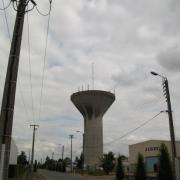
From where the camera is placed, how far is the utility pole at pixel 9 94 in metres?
12.0

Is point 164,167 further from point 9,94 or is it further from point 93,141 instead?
point 93,141

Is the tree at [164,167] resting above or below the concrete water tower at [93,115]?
below

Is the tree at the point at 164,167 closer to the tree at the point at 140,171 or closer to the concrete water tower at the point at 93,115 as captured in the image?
the tree at the point at 140,171

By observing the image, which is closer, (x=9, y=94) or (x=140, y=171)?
(x=9, y=94)

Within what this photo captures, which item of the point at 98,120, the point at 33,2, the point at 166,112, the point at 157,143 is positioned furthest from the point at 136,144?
the point at 33,2

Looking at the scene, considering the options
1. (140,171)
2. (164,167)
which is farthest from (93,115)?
(164,167)

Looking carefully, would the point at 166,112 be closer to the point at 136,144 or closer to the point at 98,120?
the point at 136,144

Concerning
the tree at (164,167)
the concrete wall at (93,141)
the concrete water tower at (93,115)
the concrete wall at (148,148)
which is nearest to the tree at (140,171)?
the tree at (164,167)

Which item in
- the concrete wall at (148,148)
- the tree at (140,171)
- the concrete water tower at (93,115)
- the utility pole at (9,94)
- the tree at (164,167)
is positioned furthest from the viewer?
the concrete water tower at (93,115)

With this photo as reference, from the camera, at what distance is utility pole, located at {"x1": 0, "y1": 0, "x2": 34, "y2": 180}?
39.5 feet

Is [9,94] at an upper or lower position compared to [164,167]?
upper

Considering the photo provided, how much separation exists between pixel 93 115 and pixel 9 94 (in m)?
102

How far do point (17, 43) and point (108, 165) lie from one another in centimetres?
7698

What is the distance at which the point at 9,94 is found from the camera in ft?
42.2
